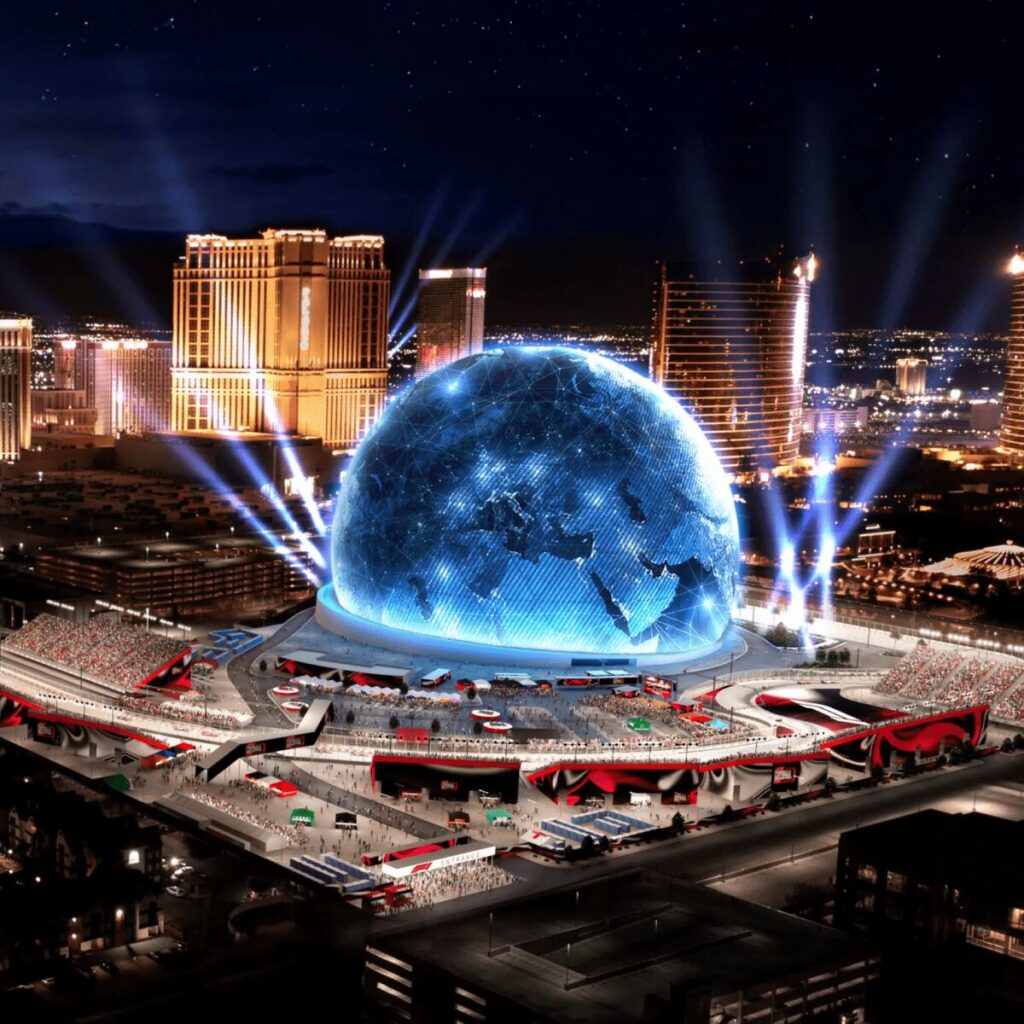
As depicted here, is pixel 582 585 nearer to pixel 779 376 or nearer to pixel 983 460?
pixel 779 376

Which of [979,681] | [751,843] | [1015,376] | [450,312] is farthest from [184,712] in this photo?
[1015,376]

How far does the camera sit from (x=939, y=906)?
33.0m

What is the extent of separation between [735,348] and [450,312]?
2565 centimetres

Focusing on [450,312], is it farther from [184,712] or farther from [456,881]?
[456,881]

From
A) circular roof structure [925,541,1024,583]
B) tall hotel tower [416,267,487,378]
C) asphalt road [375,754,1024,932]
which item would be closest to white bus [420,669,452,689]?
asphalt road [375,754,1024,932]

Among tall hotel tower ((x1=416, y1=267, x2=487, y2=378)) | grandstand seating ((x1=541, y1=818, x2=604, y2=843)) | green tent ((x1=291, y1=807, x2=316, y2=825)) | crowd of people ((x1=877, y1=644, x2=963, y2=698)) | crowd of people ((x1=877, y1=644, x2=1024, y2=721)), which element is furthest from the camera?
tall hotel tower ((x1=416, y1=267, x2=487, y2=378))

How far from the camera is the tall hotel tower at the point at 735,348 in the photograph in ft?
365

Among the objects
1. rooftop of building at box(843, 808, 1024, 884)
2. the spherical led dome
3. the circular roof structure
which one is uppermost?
the spherical led dome

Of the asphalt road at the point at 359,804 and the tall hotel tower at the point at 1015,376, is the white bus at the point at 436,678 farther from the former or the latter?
the tall hotel tower at the point at 1015,376

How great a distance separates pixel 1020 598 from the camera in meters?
72.7

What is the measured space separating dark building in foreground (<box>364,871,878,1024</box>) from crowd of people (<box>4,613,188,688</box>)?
20.8 metres

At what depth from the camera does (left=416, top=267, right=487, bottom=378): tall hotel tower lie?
425 ft

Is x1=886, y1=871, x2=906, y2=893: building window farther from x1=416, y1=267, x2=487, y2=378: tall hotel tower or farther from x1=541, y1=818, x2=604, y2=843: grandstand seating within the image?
x1=416, y1=267, x2=487, y2=378: tall hotel tower

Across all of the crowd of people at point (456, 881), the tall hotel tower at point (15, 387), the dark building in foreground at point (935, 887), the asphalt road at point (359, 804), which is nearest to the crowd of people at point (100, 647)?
the asphalt road at point (359, 804)
